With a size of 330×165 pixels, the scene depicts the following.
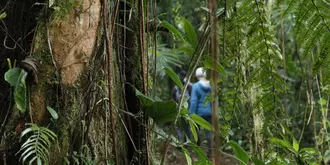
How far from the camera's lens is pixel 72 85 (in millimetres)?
1679

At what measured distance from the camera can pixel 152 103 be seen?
1.77m

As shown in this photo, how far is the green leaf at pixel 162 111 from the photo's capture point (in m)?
1.73

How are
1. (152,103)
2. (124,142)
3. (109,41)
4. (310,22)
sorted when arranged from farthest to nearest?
(124,142), (152,103), (109,41), (310,22)

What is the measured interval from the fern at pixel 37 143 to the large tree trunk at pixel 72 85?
0.04 meters

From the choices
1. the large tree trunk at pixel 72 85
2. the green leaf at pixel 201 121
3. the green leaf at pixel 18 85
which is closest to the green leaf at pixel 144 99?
the large tree trunk at pixel 72 85

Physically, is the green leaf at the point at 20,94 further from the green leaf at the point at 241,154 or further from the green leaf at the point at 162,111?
the green leaf at the point at 241,154

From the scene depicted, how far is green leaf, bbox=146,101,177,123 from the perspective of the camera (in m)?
1.73

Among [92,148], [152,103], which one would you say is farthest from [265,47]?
[92,148]

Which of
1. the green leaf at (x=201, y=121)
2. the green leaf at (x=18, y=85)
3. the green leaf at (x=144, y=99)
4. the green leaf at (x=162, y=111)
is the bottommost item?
the green leaf at (x=201, y=121)

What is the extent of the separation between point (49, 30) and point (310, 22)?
0.92 metres

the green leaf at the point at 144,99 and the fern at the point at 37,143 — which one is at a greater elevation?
the green leaf at the point at 144,99

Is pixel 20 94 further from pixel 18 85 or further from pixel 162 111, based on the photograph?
pixel 162 111

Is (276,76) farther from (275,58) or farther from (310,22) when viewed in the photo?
(310,22)

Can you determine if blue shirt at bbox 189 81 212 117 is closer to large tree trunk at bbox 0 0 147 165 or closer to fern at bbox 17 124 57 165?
large tree trunk at bbox 0 0 147 165
